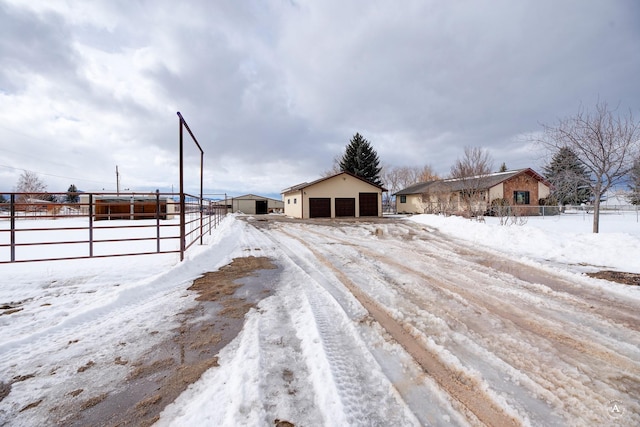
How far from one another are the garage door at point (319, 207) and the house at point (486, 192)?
8941mm

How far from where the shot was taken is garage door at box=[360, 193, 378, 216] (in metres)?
25.6

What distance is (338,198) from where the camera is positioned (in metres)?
25.1

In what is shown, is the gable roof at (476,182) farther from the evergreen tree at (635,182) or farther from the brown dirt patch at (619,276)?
the brown dirt patch at (619,276)

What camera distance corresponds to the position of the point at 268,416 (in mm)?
1721

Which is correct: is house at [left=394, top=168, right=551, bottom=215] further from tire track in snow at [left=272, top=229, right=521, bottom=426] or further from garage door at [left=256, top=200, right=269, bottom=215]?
garage door at [left=256, top=200, right=269, bottom=215]

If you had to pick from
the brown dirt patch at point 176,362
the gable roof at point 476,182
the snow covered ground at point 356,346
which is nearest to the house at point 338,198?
the gable roof at point 476,182

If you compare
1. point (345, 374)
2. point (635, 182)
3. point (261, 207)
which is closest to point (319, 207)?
point (635, 182)

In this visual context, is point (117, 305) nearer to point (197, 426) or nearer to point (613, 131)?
point (197, 426)

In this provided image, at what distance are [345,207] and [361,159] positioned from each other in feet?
47.2

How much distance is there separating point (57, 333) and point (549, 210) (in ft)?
103

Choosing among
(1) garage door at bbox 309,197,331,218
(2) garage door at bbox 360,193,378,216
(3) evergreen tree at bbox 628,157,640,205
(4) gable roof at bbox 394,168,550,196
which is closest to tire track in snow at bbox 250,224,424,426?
(3) evergreen tree at bbox 628,157,640,205

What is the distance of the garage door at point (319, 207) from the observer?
80.6ft

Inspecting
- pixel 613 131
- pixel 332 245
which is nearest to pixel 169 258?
pixel 332 245

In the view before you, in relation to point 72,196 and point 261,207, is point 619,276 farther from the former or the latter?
point 261,207
